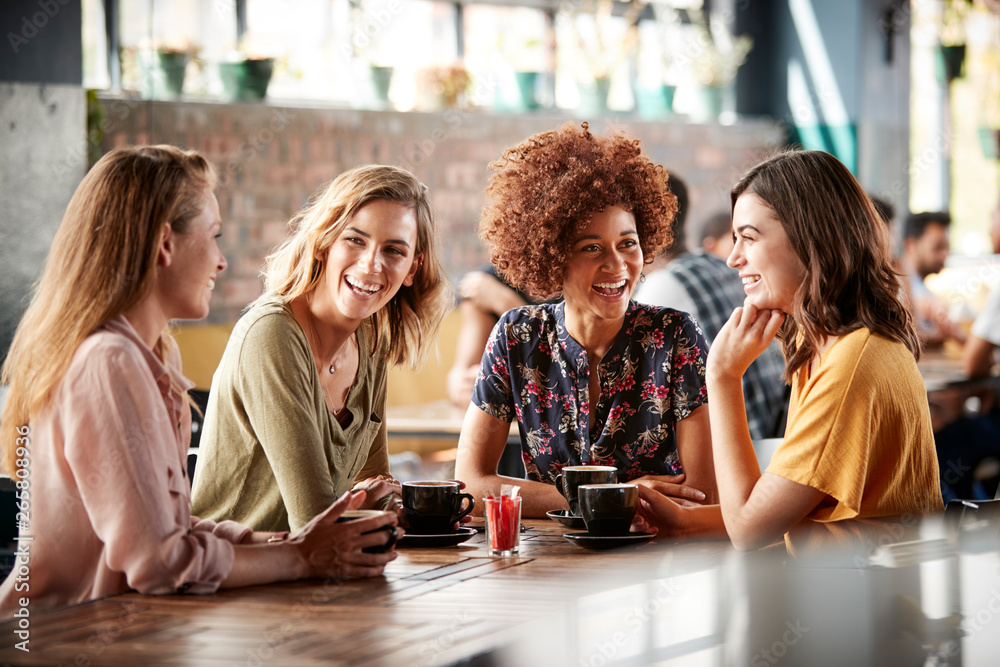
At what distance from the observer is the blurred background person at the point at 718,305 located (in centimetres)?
321

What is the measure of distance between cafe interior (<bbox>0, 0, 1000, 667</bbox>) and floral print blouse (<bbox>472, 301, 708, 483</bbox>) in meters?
0.20

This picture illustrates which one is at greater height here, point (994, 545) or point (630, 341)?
point (630, 341)

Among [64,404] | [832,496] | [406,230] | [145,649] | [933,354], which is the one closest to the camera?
[145,649]

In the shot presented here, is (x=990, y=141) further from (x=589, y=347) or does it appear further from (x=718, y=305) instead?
(x=589, y=347)

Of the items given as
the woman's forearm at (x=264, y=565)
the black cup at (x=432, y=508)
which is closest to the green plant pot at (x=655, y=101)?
the black cup at (x=432, y=508)

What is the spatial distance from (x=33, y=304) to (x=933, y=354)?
4.75 m

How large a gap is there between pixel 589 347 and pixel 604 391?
107 mm

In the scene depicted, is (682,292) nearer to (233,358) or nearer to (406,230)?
(406,230)

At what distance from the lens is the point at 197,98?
4711 mm

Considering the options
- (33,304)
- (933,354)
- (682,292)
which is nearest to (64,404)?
(33,304)

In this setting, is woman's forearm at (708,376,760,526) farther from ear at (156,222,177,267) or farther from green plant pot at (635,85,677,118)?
green plant pot at (635,85,677,118)

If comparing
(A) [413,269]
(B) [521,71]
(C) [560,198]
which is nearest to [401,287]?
(A) [413,269]

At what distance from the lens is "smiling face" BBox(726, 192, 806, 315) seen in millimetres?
1695
